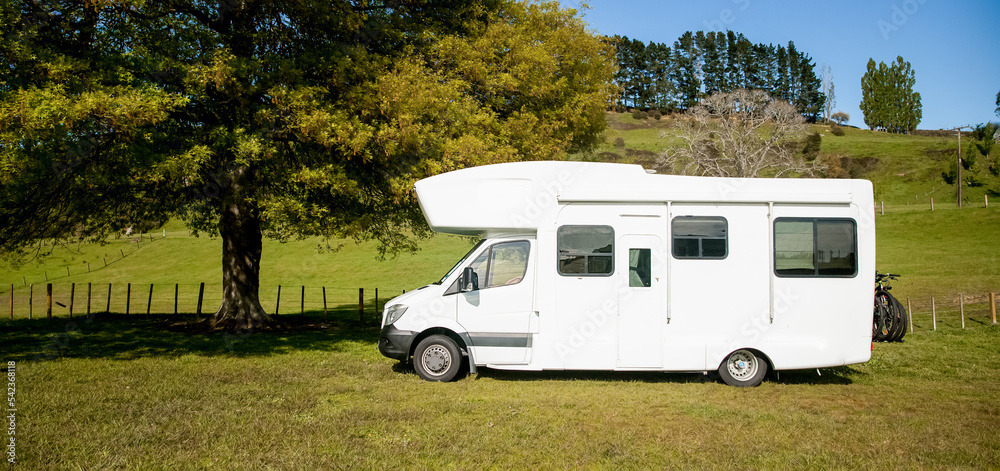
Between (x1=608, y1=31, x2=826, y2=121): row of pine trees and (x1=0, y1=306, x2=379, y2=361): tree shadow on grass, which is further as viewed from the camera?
(x1=608, y1=31, x2=826, y2=121): row of pine trees

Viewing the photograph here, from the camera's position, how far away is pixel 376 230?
1695 cm

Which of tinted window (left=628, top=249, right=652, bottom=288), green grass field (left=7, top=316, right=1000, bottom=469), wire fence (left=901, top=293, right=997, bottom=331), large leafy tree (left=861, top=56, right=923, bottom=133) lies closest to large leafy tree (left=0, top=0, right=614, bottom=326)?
green grass field (left=7, top=316, right=1000, bottom=469)

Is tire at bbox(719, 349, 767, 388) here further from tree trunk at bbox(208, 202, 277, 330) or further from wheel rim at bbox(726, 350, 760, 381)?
tree trunk at bbox(208, 202, 277, 330)

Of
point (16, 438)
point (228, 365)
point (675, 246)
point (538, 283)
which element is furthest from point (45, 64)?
point (675, 246)

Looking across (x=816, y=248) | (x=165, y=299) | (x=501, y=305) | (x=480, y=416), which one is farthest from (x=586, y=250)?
(x=165, y=299)

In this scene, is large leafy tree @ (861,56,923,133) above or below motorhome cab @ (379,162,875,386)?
above

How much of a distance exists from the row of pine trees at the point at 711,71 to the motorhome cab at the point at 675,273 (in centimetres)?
7774

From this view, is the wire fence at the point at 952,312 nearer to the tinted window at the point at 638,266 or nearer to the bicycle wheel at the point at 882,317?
the bicycle wheel at the point at 882,317

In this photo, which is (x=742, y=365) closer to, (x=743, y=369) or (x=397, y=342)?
(x=743, y=369)

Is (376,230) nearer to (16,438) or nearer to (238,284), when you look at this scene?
(238,284)

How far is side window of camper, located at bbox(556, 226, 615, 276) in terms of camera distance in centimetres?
→ 963

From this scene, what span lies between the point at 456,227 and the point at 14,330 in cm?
1393

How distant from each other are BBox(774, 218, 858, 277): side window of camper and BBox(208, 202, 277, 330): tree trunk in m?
12.6

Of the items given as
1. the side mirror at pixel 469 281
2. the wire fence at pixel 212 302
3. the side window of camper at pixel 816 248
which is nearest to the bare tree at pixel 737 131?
the wire fence at pixel 212 302
